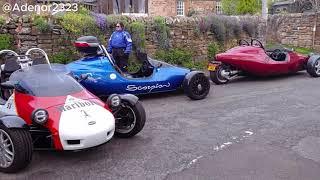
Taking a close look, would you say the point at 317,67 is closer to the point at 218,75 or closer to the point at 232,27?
the point at 218,75

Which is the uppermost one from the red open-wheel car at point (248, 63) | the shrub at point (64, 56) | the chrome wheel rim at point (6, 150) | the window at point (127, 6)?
the window at point (127, 6)

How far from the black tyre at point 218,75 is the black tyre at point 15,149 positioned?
7.05 m

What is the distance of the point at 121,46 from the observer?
37.1 feet

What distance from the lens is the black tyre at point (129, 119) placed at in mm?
6570

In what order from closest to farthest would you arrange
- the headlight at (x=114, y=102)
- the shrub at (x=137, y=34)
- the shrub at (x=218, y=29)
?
the headlight at (x=114, y=102)
the shrub at (x=137, y=34)
the shrub at (x=218, y=29)

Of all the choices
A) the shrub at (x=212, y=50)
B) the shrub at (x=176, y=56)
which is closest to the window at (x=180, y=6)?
the shrub at (x=212, y=50)

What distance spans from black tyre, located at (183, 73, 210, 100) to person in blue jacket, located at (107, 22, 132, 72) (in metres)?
2.04

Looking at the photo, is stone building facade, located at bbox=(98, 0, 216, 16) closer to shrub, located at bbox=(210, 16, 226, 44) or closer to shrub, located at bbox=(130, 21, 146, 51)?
shrub, located at bbox=(210, 16, 226, 44)

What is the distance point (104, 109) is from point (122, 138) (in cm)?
77

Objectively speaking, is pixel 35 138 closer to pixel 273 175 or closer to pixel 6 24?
pixel 273 175

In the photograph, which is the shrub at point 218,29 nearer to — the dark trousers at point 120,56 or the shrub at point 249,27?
the shrub at point 249,27

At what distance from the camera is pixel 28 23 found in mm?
11578

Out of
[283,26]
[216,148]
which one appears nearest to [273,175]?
[216,148]

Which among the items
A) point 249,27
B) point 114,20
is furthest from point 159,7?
point 114,20
